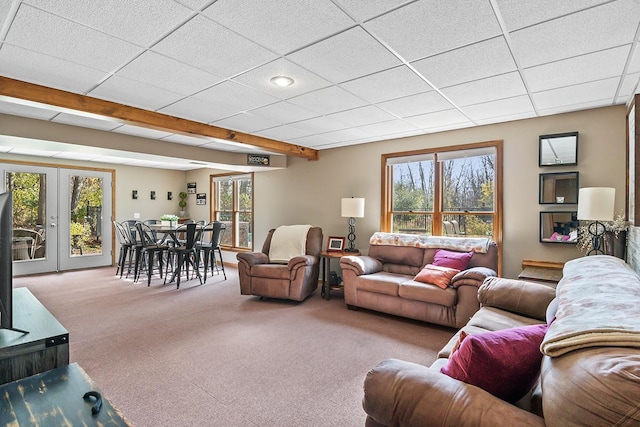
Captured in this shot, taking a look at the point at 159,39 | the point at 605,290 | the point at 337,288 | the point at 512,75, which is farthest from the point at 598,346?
the point at 337,288

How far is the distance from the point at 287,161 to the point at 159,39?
4356 mm

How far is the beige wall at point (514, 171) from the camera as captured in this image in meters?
3.53

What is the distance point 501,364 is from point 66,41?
9.92 ft

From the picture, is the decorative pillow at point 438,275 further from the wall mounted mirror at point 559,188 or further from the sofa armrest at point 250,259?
the sofa armrest at point 250,259

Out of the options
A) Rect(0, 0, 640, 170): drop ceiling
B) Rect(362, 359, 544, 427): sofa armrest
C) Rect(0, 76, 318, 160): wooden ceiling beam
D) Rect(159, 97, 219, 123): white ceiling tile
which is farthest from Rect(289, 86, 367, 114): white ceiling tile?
Rect(362, 359, 544, 427): sofa armrest

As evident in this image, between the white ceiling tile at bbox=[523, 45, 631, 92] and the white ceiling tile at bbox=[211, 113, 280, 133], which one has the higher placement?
the white ceiling tile at bbox=[211, 113, 280, 133]

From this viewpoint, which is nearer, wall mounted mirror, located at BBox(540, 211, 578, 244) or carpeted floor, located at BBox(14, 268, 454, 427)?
carpeted floor, located at BBox(14, 268, 454, 427)

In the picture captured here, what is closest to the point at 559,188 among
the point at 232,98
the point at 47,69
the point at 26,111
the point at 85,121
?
the point at 232,98

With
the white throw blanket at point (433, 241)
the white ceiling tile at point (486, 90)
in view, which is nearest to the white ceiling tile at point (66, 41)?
the white ceiling tile at point (486, 90)

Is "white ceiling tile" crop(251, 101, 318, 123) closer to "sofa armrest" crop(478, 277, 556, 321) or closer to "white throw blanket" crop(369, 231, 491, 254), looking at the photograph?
"white throw blanket" crop(369, 231, 491, 254)

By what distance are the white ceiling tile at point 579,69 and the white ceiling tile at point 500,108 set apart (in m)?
0.39

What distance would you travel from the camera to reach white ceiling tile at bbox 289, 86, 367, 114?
10.2ft

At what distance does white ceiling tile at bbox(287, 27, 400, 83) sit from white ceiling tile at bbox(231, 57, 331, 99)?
93 mm

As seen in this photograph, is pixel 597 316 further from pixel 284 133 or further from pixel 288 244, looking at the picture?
pixel 288 244
